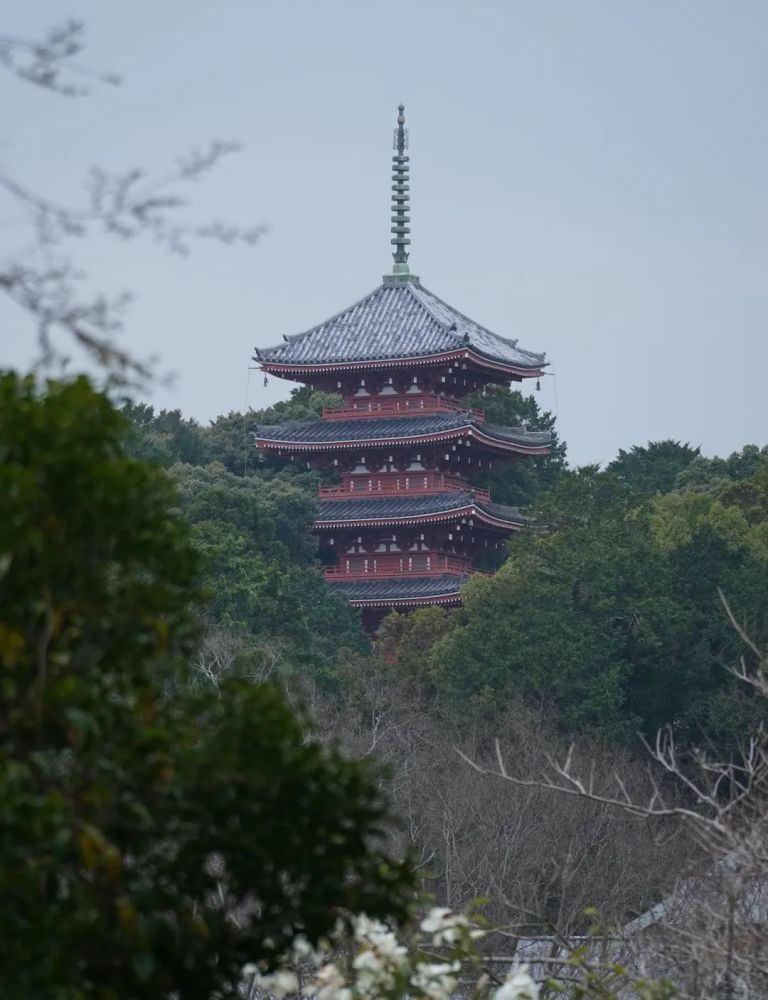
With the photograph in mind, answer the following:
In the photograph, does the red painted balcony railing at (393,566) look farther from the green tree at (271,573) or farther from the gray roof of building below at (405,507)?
the gray roof of building below at (405,507)

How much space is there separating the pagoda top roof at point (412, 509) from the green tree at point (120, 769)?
128 ft

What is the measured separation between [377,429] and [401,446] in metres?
0.72

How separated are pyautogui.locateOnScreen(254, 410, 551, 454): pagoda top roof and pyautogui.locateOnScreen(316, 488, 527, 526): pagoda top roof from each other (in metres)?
1.29

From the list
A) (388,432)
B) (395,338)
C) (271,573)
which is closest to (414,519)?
(388,432)

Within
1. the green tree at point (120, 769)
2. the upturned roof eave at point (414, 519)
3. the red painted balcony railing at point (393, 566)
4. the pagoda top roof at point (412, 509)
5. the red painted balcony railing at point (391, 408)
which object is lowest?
the green tree at point (120, 769)

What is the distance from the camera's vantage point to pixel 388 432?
45.7m

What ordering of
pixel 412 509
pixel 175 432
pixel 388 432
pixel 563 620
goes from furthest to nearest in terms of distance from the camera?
pixel 175 432 < pixel 388 432 < pixel 412 509 < pixel 563 620

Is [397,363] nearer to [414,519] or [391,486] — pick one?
[391,486]

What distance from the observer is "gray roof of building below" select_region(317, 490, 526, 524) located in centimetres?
4453

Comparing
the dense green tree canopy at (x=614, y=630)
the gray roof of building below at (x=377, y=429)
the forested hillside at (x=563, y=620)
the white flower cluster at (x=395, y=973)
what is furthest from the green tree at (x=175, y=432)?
the white flower cluster at (x=395, y=973)

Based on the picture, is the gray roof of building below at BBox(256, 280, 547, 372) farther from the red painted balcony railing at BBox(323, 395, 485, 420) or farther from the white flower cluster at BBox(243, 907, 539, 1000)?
the white flower cluster at BBox(243, 907, 539, 1000)

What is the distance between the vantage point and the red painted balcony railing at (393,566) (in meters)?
45.5

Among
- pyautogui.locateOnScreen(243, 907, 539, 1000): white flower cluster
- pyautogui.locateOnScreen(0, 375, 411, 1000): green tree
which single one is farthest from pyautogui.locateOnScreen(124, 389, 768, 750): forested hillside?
pyautogui.locateOnScreen(0, 375, 411, 1000): green tree

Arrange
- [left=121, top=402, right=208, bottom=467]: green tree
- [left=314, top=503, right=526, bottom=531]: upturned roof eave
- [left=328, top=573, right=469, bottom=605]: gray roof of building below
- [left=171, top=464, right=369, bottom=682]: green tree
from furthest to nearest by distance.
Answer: [left=121, top=402, right=208, bottom=467]: green tree < [left=314, top=503, right=526, bottom=531]: upturned roof eave < [left=328, top=573, right=469, bottom=605]: gray roof of building below < [left=171, top=464, right=369, bottom=682]: green tree
